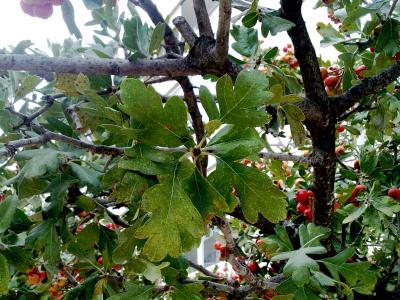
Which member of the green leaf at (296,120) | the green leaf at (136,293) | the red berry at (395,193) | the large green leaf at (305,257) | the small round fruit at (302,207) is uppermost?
the green leaf at (296,120)

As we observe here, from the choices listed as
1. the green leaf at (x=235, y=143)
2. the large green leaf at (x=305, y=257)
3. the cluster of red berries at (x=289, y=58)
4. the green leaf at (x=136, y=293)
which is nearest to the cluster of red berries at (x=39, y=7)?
the green leaf at (x=235, y=143)

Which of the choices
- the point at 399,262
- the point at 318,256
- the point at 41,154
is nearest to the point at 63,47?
the point at 41,154

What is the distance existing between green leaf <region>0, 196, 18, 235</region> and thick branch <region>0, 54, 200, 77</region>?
1.31 ft

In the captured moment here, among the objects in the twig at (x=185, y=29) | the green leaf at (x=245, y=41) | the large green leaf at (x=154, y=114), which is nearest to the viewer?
the large green leaf at (x=154, y=114)

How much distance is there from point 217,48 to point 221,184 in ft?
1.27

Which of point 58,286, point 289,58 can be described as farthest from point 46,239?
point 289,58

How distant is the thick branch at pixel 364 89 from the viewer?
1.34m

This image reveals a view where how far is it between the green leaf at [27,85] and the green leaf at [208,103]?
560 mm

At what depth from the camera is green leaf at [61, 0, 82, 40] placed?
1106 millimetres

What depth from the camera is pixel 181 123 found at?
76 centimetres

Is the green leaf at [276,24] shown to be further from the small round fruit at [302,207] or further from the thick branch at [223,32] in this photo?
the small round fruit at [302,207]

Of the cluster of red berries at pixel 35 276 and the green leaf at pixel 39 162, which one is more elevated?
the green leaf at pixel 39 162

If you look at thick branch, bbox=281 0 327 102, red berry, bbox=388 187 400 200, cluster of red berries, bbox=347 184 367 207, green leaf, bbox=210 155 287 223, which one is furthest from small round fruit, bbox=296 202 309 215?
green leaf, bbox=210 155 287 223

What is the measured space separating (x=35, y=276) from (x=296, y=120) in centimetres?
129
